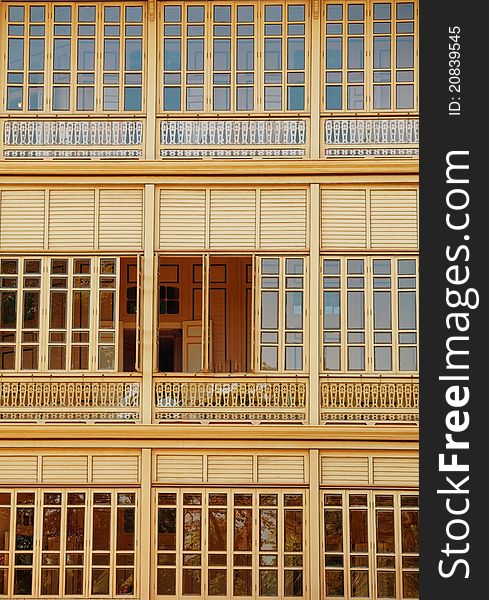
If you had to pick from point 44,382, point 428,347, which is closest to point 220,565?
point 44,382

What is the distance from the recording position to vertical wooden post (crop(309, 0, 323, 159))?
13.8 metres

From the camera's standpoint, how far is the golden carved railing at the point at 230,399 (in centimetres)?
1360

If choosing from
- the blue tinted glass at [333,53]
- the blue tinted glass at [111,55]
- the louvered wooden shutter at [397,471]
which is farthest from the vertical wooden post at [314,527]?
the blue tinted glass at [111,55]

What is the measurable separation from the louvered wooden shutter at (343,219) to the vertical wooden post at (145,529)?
11.4ft

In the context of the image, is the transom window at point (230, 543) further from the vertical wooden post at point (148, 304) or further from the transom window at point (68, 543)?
the vertical wooden post at point (148, 304)

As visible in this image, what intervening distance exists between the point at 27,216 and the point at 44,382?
2.11 metres

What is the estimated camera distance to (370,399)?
13578 millimetres

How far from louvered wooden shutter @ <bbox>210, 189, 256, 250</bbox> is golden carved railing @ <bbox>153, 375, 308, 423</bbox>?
1.69 m

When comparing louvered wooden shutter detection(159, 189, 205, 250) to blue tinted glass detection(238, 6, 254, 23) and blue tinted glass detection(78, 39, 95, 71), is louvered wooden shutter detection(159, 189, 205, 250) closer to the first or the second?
blue tinted glass detection(78, 39, 95, 71)

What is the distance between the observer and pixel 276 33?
14.1 m

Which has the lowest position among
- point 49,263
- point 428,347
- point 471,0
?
point 428,347

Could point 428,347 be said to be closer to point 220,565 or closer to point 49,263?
point 220,565

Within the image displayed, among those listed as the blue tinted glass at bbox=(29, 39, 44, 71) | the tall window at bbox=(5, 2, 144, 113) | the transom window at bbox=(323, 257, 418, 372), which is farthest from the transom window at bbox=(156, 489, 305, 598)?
the blue tinted glass at bbox=(29, 39, 44, 71)

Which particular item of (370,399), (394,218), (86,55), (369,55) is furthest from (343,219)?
(86,55)
